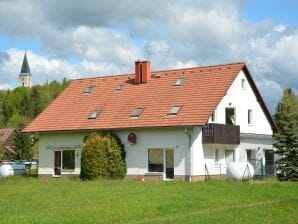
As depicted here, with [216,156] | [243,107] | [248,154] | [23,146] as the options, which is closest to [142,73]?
[243,107]

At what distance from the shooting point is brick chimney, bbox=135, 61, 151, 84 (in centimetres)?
4031

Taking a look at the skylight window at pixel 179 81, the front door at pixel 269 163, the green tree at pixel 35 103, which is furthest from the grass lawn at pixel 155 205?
the green tree at pixel 35 103

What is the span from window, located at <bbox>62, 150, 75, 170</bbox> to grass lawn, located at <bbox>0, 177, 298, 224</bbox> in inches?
491

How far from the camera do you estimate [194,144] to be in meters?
34.0

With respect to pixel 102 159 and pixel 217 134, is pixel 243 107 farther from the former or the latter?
pixel 102 159

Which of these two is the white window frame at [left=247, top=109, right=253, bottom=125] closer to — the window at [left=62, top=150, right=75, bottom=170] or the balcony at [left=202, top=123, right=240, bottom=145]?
the balcony at [left=202, top=123, right=240, bottom=145]

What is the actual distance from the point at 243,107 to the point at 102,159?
10.4m

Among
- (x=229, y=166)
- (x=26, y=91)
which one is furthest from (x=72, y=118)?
(x=26, y=91)

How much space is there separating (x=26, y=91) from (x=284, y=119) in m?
110

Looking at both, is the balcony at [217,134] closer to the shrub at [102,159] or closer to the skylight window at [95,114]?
the shrub at [102,159]

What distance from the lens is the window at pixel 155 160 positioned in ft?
116

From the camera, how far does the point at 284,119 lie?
35781 millimetres

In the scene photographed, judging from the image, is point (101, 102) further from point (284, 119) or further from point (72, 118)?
point (284, 119)

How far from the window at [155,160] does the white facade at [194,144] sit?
253 mm
